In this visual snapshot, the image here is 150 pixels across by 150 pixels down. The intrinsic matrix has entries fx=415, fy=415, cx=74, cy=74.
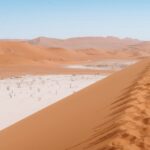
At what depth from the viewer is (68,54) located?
3221 inches

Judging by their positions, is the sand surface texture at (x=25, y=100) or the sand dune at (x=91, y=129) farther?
the sand surface texture at (x=25, y=100)

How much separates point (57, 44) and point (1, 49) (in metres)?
124

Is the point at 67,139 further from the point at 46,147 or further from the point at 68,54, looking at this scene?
the point at 68,54

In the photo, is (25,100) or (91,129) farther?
(25,100)

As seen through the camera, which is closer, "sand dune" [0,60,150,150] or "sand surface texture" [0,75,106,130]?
"sand dune" [0,60,150,150]

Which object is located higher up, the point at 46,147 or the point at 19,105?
the point at 46,147

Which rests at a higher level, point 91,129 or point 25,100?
point 91,129

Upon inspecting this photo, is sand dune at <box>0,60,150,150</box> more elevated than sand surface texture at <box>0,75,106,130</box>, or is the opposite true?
sand dune at <box>0,60,150,150</box>

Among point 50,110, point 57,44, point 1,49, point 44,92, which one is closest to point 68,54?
point 1,49

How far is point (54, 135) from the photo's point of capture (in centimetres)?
604

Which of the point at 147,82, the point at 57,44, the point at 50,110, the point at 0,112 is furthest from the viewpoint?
the point at 57,44

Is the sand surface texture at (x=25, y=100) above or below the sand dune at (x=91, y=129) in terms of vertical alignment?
below

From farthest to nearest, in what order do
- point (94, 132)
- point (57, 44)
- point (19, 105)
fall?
1. point (57, 44)
2. point (19, 105)
3. point (94, 132)

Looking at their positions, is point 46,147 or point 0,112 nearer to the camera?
point 46,147
